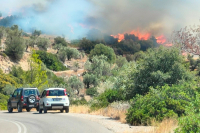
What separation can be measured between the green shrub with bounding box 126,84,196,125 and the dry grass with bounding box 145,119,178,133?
2.47 feet

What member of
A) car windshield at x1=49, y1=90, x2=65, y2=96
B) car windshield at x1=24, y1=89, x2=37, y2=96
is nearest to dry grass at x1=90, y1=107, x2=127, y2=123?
car windshield at x1=49, y1=90, x2=65, y2=96

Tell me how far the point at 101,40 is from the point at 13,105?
5117 inches

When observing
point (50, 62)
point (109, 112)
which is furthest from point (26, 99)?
point (50, 62)

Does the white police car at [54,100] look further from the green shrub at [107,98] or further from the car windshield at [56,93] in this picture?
the green shrub at [107,98]

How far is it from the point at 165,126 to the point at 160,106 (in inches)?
124

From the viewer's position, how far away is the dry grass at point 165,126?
13.6m

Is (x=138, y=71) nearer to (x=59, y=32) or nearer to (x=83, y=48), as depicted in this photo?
(x=83, y=48)

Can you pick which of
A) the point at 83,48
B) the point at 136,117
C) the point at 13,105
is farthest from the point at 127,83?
the point at 83,48

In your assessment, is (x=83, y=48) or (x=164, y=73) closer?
(x=164, y=73)

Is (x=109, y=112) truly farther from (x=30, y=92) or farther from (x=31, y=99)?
(x=30, y=92)

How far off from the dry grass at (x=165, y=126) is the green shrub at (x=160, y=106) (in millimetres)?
754

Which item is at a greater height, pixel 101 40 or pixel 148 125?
pixel 101 40

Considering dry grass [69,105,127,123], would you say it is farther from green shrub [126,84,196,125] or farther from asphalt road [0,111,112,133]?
asphalt road [0,111,112,133]

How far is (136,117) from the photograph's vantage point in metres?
17.5
